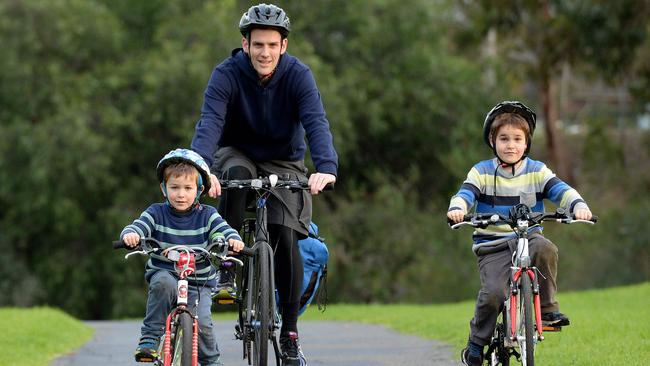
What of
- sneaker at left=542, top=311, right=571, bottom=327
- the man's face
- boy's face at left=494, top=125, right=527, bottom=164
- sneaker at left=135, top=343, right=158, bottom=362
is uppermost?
the man's face

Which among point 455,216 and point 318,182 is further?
point 318,182

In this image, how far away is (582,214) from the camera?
7867mm

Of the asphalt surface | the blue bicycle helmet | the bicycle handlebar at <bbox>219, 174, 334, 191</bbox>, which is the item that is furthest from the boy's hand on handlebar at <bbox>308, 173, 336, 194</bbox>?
the asphalt surface

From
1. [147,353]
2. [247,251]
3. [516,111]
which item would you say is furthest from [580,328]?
[147,353]

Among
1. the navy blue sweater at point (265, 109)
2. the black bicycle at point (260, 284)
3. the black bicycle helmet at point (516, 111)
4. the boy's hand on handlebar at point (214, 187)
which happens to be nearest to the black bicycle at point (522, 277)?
the black bicycle helmet at point (516, 111)

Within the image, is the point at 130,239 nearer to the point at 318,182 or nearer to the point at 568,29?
the point at 318,182

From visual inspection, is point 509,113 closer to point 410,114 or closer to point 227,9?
point 227,9

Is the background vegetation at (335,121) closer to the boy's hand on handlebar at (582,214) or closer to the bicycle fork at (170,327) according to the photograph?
the boy's hand on handlebar at (582,214)

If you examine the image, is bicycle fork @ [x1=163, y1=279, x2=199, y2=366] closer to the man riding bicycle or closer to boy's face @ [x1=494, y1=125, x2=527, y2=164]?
the man riding bicycle

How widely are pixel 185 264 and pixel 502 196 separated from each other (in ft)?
7.10

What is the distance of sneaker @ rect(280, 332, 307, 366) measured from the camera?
8.76m

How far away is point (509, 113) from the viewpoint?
843 centimetres

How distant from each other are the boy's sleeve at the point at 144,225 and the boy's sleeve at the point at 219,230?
320 mm

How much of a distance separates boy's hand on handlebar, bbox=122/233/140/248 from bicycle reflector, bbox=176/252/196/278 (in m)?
0.24
